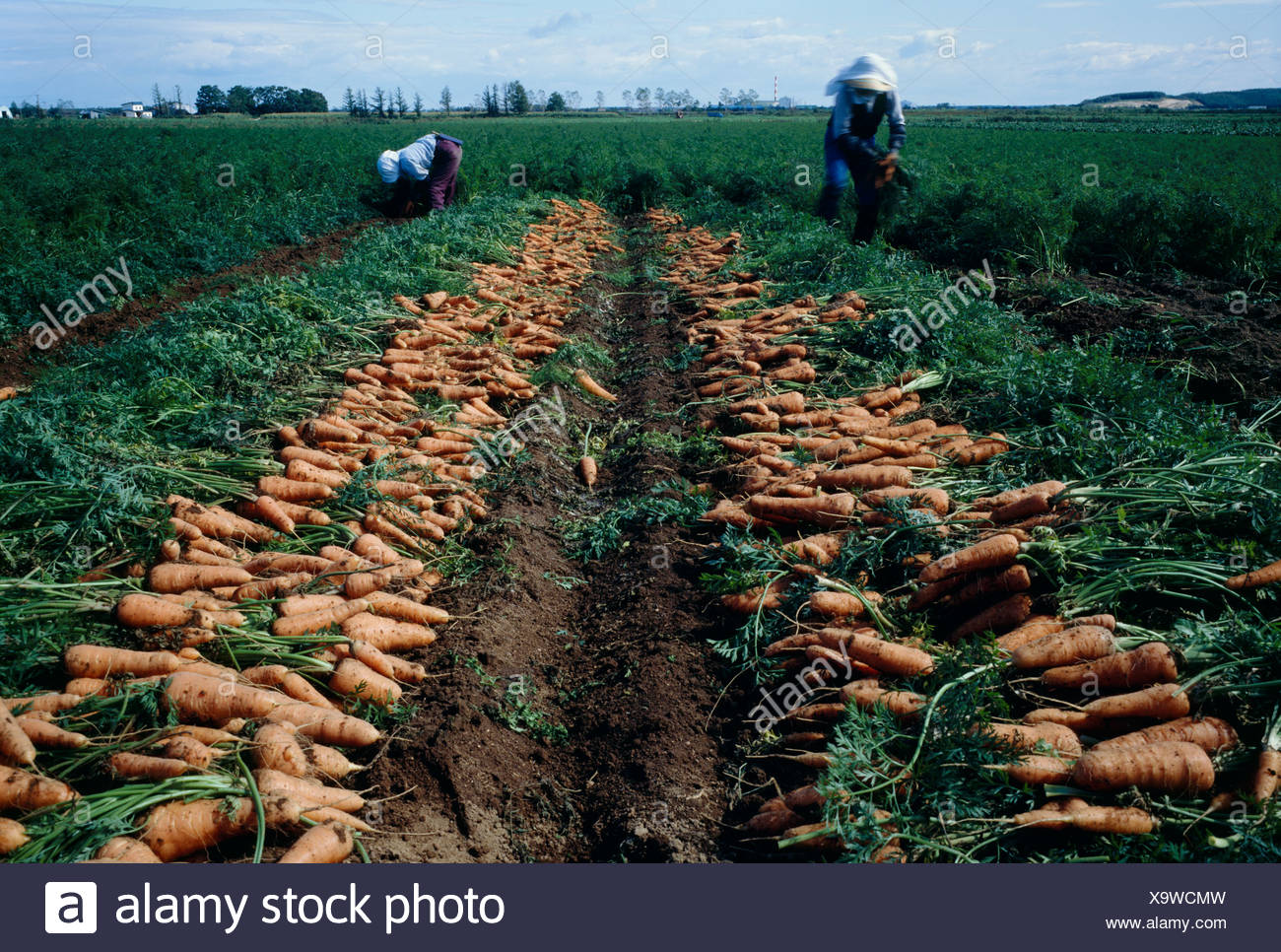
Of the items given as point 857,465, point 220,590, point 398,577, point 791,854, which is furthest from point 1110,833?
point 220,590

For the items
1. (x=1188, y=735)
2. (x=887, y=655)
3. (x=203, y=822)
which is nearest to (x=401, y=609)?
(x=203, y=822)

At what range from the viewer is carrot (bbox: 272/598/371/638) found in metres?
3.31

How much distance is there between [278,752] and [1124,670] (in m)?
2.97

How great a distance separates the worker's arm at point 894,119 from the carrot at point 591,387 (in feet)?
14.9

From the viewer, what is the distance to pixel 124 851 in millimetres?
2234

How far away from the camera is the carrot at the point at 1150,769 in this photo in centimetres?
235

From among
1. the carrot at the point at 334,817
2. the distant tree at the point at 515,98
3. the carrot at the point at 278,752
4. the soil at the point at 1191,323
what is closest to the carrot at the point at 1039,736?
the carrot at the point at 334,817

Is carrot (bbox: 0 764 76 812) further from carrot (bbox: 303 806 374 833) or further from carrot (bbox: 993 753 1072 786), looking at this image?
carrot (bbox: 993 753 1072 786)

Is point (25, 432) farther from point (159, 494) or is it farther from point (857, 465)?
point (857, 465)

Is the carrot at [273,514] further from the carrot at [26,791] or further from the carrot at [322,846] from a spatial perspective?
the carrot at [322,846]

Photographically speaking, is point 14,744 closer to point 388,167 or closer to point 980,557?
point 980,557

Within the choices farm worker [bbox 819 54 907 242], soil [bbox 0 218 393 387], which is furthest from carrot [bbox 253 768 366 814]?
farm worker [bbox 819 54 907 242]

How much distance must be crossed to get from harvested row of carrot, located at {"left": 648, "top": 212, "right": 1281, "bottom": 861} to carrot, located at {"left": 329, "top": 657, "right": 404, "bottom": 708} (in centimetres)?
154
